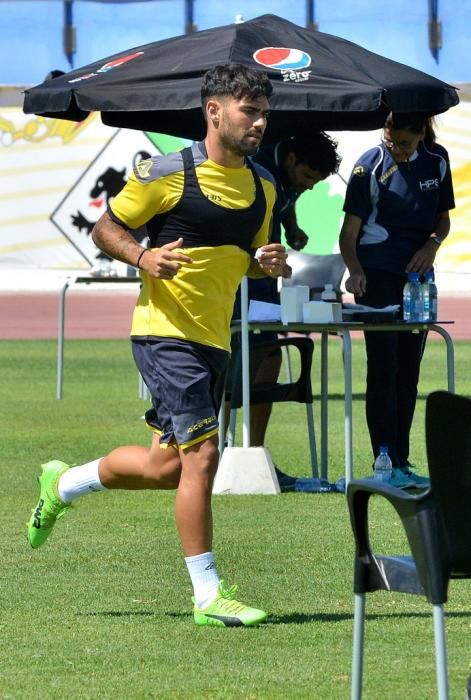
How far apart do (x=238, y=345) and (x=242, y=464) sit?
32.5 inches

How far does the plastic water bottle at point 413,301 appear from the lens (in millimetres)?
10266

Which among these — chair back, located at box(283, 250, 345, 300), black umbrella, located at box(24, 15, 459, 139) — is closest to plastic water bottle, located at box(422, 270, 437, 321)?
black umbrella, located at box(24, 15, 459, 139)

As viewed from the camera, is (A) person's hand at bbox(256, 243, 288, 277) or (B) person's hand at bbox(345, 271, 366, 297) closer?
(A) person's hand at bbox(256, 243, 288, 277)

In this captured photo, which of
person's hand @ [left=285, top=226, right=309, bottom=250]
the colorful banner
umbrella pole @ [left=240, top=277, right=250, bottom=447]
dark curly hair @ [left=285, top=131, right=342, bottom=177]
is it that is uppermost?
dark curly hair @ [left=285, top=131, right=342, bottom=177]

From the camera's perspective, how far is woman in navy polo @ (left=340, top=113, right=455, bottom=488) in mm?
10398

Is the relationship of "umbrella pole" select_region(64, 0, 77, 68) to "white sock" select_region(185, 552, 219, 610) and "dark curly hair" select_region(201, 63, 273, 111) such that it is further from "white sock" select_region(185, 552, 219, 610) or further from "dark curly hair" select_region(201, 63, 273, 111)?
"white sock" select_region(185, 552, 219, 610)

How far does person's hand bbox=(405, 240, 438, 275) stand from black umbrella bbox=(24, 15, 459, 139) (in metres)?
0.81

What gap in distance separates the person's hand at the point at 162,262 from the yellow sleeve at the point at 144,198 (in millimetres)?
242

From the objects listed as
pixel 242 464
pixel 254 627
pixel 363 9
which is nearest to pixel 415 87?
pixel 242 464

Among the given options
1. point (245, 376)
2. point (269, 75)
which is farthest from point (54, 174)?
point (245, 376)

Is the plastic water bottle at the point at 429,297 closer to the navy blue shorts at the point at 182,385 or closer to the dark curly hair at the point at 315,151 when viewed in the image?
the dark curly hair at the point at 315,151

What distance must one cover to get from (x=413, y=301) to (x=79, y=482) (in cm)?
363

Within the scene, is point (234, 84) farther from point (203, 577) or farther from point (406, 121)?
point (406, 121)

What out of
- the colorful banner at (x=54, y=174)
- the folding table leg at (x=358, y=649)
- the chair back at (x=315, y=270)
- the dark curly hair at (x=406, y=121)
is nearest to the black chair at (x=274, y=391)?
the dark curly hair at (x=406, y=121)
